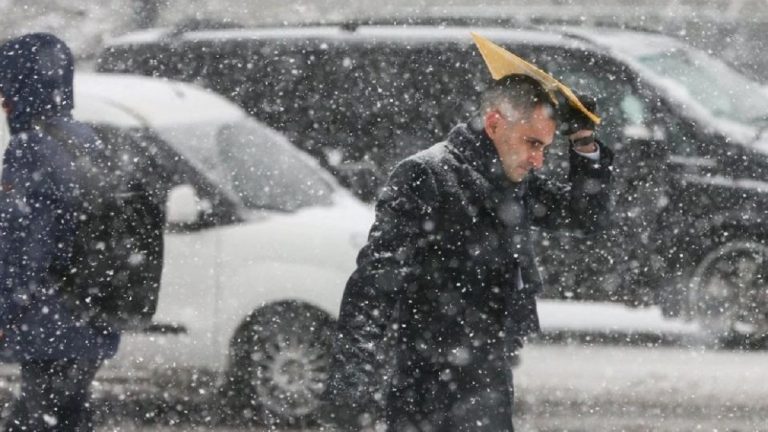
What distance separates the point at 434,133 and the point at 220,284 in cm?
154

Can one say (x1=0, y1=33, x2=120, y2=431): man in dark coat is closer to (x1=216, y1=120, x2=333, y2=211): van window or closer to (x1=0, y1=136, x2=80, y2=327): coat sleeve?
(x1=0, y1=136, x2=80, y2=327): coat sleeve

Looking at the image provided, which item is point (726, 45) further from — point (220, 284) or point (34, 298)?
point (34, 298)

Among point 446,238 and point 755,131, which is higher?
point 755,131

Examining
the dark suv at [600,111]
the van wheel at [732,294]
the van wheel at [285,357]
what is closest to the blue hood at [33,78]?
the van wheel at [285,357]

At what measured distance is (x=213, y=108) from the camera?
24.0 feet

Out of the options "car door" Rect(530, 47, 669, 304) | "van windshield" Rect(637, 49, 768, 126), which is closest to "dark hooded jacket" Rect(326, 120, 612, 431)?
"car door" Rect(530, 47, 669, 304)

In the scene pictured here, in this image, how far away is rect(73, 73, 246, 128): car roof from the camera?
6965mm

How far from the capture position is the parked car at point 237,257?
6812 millimetres

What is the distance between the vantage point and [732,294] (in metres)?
8.31

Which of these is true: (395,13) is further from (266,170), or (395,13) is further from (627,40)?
(266,170)

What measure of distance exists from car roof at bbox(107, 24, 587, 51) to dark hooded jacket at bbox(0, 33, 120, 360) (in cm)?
313

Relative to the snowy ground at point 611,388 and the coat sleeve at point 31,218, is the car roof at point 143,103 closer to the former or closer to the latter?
the snowy ground at point 611,388

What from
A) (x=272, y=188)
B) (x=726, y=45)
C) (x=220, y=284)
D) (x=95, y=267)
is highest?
(x=726, y=45)

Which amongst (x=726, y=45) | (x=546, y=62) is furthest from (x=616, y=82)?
(x=726, y=45)
